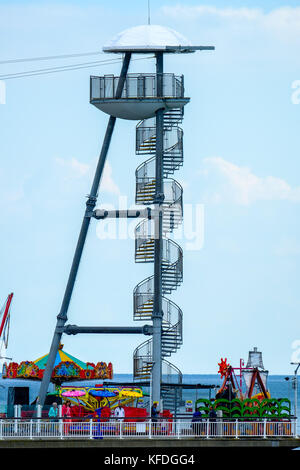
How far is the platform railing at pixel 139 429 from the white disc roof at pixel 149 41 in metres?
17.4

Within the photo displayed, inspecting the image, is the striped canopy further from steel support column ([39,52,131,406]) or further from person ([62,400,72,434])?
person ([62,400,72,434])

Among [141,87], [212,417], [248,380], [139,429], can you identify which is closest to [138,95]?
[141,87]

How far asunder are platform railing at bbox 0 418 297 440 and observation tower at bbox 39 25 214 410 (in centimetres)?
785

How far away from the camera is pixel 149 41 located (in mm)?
54219

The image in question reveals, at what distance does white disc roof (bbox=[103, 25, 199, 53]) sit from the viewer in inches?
2127

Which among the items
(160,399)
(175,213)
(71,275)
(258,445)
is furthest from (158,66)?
(258,445)

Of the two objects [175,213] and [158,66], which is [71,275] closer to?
[175,213]

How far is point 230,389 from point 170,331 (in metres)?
6.47

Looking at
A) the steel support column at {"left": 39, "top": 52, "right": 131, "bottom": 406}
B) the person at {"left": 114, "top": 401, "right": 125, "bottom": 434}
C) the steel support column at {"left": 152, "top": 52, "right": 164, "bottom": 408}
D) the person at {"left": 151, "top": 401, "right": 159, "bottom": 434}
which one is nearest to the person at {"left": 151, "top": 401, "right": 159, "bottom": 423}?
the person at {"left": 151, "top": 401, "right": 159, "bottom": 434}

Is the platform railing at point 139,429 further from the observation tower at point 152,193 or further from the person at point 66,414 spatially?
the observation tower at point 152,193

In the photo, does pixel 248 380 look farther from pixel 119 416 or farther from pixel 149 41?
pixel 149 41

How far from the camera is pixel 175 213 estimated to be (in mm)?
53875

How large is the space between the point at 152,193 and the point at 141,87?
4.76 meters
